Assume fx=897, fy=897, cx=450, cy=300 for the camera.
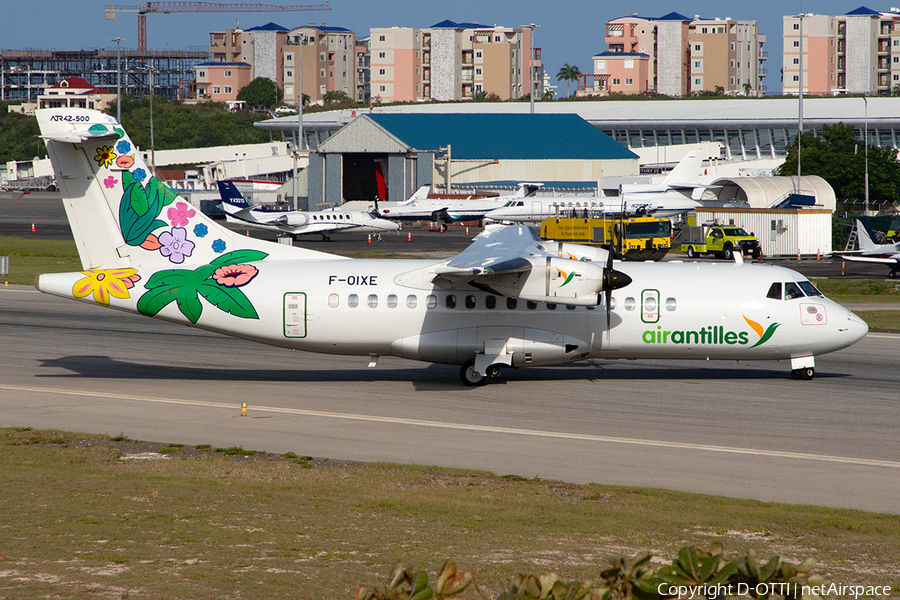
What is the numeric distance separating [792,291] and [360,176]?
292 feet

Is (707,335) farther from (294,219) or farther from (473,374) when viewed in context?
(294,219)

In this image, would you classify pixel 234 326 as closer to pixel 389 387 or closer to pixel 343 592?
pixel 389 387

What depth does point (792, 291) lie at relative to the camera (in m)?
23.6

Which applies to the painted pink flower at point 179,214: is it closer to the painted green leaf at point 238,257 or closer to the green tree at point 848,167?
the painted green leaf at point 238,257

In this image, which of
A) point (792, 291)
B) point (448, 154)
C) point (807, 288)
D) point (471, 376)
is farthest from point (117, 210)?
point (448, 154)

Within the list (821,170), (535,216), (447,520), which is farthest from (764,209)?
(447,520)

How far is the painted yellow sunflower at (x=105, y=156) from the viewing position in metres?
23.0

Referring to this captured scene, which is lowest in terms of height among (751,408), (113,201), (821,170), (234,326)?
(751,408)

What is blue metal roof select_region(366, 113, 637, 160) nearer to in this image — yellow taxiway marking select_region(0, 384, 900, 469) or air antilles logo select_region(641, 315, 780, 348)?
air antilles logo select_region(641, 315, 780, 348)

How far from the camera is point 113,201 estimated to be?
23156mm

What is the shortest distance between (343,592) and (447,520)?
11.8ft

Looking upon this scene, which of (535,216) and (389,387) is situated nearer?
(389,387)

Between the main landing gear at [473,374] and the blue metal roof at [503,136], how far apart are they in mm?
80439

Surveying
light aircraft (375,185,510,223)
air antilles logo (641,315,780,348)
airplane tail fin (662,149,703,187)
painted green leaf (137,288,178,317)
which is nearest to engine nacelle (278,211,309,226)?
light aircraft (375,185,510,223)
